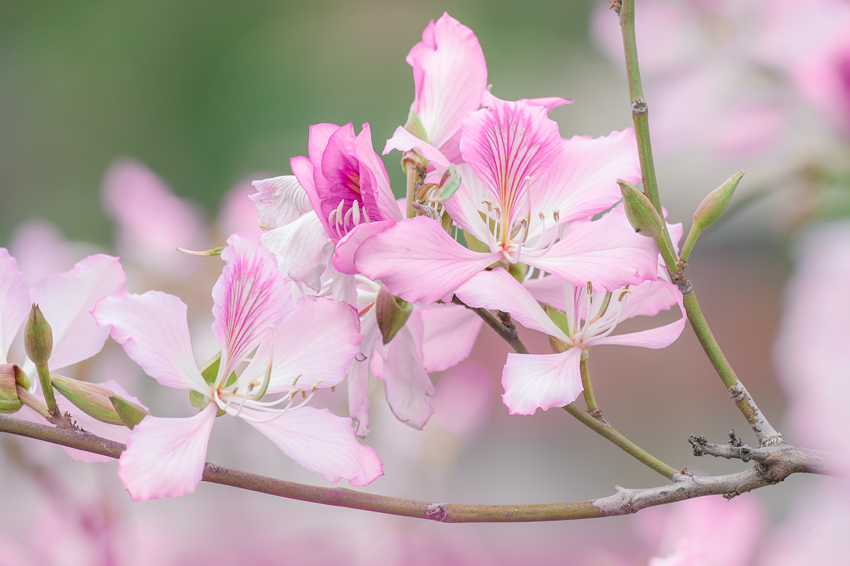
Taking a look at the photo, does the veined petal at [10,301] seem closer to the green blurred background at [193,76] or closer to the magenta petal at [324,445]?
the magenta petal at [324,445]

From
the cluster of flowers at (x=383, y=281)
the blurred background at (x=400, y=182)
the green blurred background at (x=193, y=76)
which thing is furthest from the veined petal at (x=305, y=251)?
the green blurred background at (x=193, y=76)

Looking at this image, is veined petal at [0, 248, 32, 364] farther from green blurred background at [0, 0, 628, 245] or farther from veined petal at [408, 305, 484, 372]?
green blurred background at [0, 0, 628, 245]

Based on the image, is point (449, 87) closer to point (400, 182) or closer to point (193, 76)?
point (400, 182)

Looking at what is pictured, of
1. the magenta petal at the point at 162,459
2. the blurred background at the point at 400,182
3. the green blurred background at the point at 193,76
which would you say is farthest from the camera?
the green blurred background at the point at 193,76

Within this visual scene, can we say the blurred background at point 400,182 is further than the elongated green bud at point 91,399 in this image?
Yes

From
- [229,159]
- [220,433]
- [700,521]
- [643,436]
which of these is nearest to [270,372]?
[700,521]

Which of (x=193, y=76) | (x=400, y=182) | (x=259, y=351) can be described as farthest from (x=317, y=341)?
(x=193, y=76)
